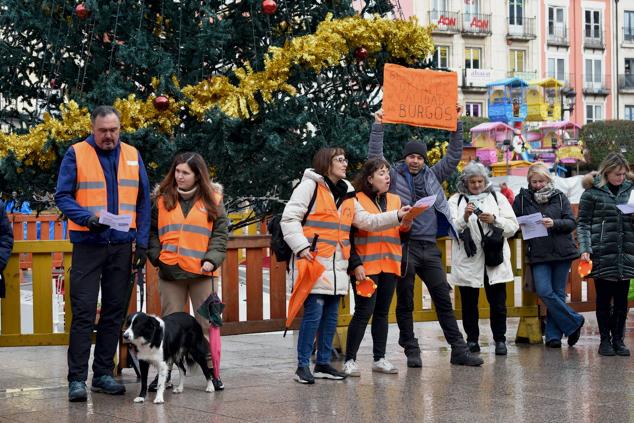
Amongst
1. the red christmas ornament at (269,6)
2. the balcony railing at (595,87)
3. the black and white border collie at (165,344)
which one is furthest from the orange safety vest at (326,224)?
the balcony railing at (595,87)

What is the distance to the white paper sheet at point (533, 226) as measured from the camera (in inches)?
388

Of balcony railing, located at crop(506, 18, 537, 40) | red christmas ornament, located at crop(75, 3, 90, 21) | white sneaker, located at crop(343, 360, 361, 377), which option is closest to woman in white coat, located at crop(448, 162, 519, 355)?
white sneaker, located at crop(343, 360, 361, 377)

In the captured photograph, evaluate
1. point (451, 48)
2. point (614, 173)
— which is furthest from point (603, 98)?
point (614, 173)

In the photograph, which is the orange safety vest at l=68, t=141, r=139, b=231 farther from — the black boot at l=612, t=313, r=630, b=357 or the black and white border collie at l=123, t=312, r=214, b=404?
the black boot at l=612, t=313, r=630, b=357

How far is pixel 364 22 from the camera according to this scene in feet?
29.9

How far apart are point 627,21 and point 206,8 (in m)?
69.6

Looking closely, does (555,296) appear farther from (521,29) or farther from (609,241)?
(521,29)

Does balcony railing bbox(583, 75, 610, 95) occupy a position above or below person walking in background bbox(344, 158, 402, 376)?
above

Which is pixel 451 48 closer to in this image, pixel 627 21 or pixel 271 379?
pixel 627 21

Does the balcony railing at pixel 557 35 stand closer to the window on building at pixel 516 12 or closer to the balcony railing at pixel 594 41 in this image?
the balcony railing at pixel 594 41

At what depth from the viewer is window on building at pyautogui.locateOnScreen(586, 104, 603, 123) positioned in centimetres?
7270

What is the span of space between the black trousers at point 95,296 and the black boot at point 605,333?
414 cm

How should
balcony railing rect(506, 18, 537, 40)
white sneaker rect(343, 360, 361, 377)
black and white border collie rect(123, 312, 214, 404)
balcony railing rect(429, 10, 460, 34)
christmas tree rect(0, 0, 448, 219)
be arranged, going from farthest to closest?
1. balcony railing rect(506, 18, 537, 40)
2. balcony railing rect(429, 10, 460, 34)
3. christmas tree rect(0, 0, 448, 219)
4. white sneaker rect(343, 360, 361, 377)
5. black and white border collie rect(123, 312, 214, 404)

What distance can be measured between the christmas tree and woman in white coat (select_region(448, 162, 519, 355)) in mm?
669
